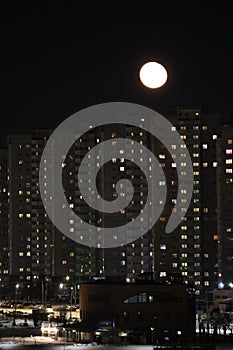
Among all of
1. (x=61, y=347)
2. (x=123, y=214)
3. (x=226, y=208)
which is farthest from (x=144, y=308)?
(x=123, y=214)

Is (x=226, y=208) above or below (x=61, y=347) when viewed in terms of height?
above

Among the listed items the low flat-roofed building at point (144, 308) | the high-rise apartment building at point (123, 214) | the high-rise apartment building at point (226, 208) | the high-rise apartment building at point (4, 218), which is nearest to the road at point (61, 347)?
the low flat-roofed building at point (144, 308)

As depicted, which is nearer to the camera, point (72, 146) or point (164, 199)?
point (164, 199)

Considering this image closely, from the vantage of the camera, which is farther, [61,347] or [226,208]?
[226,208]

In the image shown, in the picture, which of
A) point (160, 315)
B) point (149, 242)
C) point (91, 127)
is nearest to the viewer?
point (160, 315)

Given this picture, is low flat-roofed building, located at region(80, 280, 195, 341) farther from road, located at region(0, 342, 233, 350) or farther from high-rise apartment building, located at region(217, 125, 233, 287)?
high-rise apartment building, located at region(217, 125, 233, 287)

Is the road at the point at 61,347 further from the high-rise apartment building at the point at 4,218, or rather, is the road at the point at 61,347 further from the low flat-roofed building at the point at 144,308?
the high-rise apartment building at the point at 4,218

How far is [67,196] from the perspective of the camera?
3625 cm

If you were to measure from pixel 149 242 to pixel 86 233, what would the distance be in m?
2.78


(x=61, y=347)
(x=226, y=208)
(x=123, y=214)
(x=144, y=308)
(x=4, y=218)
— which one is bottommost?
(x=61, y=347)

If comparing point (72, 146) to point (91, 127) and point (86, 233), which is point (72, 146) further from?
point (86, 233)

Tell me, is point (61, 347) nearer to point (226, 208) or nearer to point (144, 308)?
point (144, 308)

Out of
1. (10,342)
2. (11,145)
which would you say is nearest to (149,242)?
(11,145)

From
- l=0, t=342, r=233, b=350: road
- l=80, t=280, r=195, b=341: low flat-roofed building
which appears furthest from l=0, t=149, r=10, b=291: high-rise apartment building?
l=0, t=342, r=233, b=350: road
